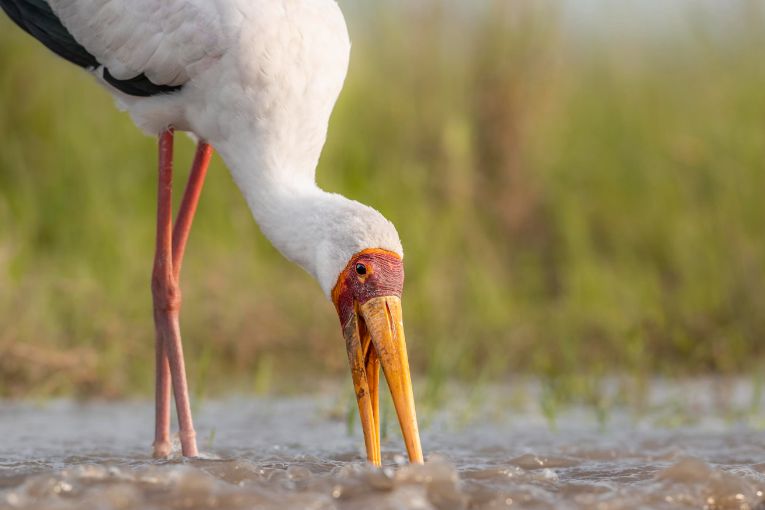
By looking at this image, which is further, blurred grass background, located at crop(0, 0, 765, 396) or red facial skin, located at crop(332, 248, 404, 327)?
blurred grass background, located at crop(0, 0, 765, 396)

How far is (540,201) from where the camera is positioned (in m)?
8.99

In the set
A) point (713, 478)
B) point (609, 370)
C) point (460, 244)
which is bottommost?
point (713, 478)

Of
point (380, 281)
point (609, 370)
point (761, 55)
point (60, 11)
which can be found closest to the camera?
point (380, 281)

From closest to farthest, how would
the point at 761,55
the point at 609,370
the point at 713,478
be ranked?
1. the point at 713,478
2. the point at 609,370
3. the point at 761,55

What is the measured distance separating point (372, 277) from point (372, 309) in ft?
0.33

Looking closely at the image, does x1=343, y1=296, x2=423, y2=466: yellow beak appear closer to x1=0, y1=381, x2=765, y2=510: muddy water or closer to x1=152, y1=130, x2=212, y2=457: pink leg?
x1=0, y1=381, x2=765, y2=510: muddy water

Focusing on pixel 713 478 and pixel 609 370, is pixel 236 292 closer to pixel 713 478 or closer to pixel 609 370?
pixel 609 370

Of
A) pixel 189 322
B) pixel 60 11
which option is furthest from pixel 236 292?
pixel 60 11

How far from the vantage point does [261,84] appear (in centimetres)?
454

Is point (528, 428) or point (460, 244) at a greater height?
point (460, 244)

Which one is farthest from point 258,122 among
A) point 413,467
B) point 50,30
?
point 413,467

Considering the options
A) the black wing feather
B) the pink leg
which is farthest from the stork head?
the black wing feather

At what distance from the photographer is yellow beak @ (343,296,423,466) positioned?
4.10 metres

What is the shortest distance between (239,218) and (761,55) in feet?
11.4
